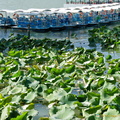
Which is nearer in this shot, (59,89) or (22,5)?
(59,89)

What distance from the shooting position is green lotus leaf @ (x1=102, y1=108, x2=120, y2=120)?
365cm

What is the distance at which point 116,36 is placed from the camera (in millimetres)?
11656

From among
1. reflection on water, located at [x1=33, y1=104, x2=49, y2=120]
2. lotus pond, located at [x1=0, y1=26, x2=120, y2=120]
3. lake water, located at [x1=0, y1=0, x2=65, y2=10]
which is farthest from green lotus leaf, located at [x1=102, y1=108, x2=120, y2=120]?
lake water, located at [x1=0, y1=0, x2=65, y2=10]

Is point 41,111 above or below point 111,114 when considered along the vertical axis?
below

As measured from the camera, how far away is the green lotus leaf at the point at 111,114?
365cm

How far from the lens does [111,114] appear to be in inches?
149

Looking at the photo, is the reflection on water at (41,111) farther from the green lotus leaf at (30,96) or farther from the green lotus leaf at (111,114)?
the green lotus leaf at (111,114)

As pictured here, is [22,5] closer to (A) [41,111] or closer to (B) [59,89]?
(B) [59,89]

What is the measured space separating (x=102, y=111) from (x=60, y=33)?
11.6 m

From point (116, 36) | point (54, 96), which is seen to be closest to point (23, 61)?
point (54, 96)

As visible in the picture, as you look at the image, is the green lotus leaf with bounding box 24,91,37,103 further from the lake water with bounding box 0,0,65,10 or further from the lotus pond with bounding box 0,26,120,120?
the lake water with bounding box 0,0,65,10

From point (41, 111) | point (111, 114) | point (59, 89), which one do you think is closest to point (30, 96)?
point (41, 111)

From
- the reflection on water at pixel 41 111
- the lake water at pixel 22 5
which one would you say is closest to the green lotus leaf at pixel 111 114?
the reflection on water at pixel 41 111

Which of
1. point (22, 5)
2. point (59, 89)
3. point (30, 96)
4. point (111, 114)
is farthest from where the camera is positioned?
point (22, 5)
